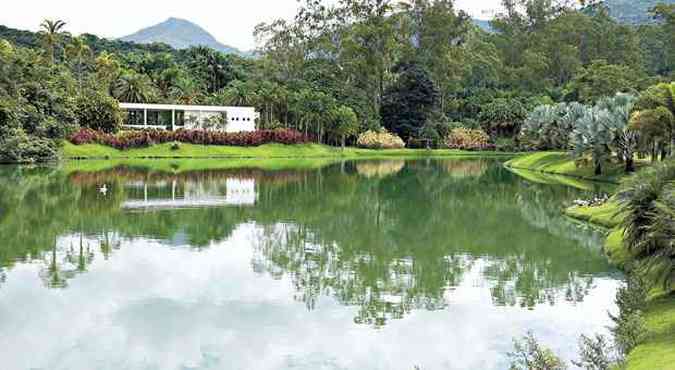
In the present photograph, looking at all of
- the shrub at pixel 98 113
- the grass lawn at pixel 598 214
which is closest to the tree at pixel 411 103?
the shrub at pixel 98 113

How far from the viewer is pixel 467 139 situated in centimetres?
8988

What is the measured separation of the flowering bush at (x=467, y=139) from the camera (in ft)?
293

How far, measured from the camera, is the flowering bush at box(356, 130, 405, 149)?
286 ft

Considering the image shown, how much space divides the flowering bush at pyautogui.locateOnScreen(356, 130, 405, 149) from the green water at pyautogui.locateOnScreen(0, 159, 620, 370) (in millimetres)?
52474

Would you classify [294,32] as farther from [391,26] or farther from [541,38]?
[541,38]

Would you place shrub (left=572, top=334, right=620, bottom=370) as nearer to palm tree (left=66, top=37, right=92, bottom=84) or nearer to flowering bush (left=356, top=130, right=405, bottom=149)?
flowering bush (left=356, top=130, right=405, bottom=149)

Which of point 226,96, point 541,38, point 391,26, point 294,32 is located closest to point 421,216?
point 226,96

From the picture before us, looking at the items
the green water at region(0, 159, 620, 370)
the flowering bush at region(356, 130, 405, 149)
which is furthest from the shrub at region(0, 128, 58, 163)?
the flowering bush at region(356, 130, 405, 149)

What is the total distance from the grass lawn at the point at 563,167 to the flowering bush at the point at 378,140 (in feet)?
73.8

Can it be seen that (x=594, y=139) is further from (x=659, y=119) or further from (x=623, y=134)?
(x=659, y=119)

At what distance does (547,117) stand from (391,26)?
36.4m

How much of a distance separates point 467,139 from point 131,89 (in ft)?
129

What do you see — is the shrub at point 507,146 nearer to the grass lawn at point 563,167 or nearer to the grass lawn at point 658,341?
the grass lawn at point 563,167

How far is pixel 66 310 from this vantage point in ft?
47.9
